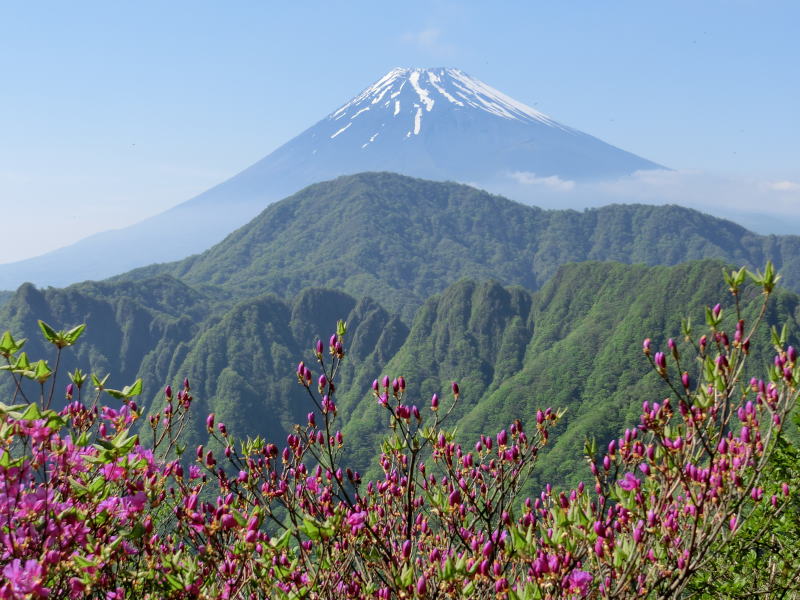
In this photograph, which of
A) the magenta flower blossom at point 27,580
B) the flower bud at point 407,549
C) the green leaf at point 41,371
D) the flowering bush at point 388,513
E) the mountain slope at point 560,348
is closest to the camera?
the magenta flower blossom at point 27,580

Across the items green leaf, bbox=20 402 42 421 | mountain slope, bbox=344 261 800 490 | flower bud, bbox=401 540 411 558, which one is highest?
green leaf, bbox=20 402 42 421

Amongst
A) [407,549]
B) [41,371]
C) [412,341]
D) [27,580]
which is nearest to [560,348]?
[412,341]

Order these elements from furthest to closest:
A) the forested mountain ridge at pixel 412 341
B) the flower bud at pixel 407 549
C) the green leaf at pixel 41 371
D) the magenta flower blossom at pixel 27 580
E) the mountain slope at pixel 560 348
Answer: the forested mountain ridge at pixel 412 341
the mountain slope at pixel 560 348
the flower bud at pixel 407 549
the green leaf at pixel 41 371
the magenta flower blossom at pixel 27 580

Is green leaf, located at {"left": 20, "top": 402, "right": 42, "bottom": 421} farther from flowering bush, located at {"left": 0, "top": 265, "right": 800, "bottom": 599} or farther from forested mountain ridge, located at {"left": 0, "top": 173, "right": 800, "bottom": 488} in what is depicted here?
forested mountain ridge, located at {"left": 0, "top": 173, "right": 800, "bottom": 488}

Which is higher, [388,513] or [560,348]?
[388,513]

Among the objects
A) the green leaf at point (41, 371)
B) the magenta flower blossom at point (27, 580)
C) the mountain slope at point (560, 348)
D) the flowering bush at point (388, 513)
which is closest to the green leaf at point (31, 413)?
the flowering bush at point (388, 513)

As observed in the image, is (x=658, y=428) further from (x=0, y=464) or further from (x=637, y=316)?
(x=637, y=316)

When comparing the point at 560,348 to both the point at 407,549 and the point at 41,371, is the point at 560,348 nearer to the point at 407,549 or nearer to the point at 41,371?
the point at 407,549

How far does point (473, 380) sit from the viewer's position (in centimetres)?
15238

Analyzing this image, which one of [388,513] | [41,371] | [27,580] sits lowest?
[388,513]

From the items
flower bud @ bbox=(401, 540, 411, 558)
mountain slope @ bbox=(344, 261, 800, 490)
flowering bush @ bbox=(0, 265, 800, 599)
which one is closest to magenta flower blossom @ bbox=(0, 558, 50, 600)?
flowering bush @ bbox=(0, 265, 800, 599)

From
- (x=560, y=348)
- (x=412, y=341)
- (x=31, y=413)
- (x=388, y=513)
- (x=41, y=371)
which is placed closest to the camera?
(x=31, y=413)

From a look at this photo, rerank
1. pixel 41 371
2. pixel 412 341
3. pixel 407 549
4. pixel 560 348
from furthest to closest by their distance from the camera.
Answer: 1. pixel 412 341
2. pixel 560 348
3. pixel 407 549
4. pixel 41 371

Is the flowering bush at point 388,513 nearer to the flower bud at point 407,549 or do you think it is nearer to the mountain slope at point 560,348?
→ the flower bud at point 407,549
